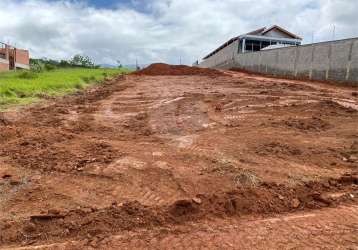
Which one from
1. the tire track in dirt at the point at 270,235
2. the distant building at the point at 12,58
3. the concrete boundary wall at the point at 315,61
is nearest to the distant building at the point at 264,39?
the concrete boundary wall at the point at 315,61

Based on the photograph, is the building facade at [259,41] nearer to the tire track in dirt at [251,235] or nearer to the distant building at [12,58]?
the distant building at [12,58]

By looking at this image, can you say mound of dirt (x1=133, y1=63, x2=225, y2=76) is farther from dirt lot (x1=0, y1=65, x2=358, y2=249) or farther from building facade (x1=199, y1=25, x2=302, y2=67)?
dirt lot (x1=0, y1=65, x2=358, y2=249)

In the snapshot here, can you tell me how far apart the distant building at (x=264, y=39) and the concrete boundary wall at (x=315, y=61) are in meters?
10.1

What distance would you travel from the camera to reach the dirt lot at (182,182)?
410 centimetres

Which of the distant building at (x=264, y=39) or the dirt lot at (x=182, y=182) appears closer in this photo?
the dirt lot at (x=182, y=182)

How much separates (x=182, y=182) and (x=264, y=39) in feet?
139

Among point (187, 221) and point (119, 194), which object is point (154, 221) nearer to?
point (187, 221)

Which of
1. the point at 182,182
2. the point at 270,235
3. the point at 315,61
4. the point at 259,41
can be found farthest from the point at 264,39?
the point at 270,235

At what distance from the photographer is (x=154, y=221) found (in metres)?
4.40

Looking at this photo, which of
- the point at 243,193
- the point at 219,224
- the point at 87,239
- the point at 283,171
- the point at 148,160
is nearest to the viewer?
the point at 87,239

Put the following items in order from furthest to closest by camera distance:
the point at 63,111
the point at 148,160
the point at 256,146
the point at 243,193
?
the point at 63,111
the point at 256,146
the point at 148,160
the point at 243,193

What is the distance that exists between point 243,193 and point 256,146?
7.79ft

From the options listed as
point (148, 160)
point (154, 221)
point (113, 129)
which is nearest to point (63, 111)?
point (113, 129)

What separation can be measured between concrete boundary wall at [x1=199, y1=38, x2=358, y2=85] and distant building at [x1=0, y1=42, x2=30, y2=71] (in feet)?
94.4
